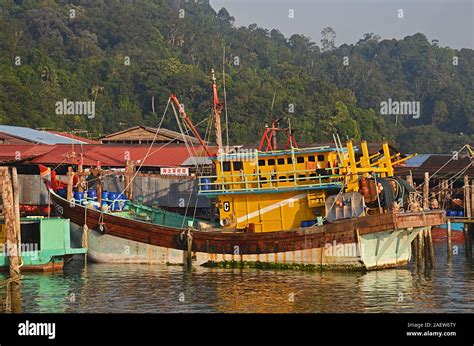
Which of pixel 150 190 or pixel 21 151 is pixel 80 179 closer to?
pixel 150 190

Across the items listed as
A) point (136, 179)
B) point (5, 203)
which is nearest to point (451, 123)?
point (136, 179)

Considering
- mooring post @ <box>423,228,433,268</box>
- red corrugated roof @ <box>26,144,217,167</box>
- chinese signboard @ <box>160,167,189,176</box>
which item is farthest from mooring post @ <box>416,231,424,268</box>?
red corrugated roof @ <box>26,144,217,167</box>

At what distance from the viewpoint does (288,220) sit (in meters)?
41.3

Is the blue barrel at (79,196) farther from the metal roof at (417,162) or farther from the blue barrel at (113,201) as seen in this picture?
the metal roof at (417,162)

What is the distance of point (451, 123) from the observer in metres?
132

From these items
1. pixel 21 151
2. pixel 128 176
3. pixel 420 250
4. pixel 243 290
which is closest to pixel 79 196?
pixel 128 176

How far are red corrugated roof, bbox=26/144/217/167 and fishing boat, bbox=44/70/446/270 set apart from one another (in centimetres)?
1167

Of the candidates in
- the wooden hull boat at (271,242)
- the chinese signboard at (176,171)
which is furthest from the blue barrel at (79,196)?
the chinese signboard at (176,171)

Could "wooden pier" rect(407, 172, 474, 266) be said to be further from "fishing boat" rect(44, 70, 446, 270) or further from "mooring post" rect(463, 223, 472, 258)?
"fishing boat" rect(44, 70, 446, 270)

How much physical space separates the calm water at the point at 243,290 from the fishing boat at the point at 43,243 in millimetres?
743

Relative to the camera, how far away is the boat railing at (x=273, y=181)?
40.2 meters
